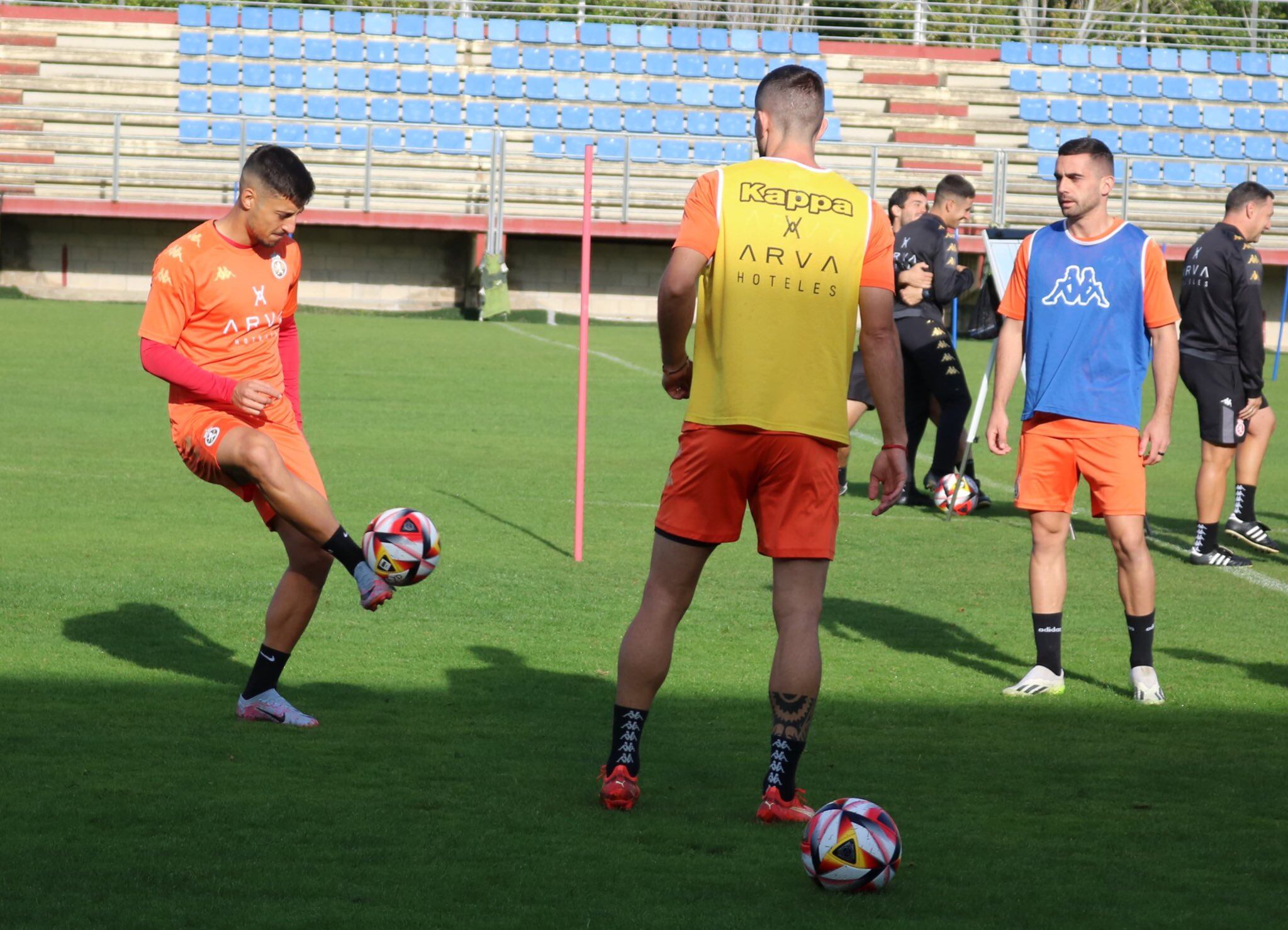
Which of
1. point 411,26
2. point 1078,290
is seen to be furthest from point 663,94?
point 1078,290

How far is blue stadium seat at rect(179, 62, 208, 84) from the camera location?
29.3 metres

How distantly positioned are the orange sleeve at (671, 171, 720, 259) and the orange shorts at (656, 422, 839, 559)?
0.50 m

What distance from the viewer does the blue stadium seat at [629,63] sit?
1209 inches

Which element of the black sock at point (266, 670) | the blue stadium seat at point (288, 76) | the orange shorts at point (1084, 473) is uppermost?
the blue stadium seat at point (288, 76)

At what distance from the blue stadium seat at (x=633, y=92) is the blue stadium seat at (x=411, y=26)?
11.8ft

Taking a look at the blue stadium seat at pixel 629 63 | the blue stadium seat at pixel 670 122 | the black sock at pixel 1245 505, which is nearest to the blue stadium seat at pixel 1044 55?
the blue stadium seat at pixel 670 122

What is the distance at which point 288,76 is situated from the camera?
97.2 feet

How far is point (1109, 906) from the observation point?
373 centimetres

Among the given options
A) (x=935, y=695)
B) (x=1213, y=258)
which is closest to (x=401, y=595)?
(x=935, y=695)

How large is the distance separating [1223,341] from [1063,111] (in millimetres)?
23355

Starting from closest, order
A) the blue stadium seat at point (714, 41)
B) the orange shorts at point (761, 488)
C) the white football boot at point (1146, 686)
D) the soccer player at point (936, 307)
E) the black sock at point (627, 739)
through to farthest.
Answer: the orange shorts at point (761, 488) < the black sock at point (627, 739) < the white football boot at point (1146, 686) < the soccer player at point (936, 307) < the blue stadium seat at point (714, 41)

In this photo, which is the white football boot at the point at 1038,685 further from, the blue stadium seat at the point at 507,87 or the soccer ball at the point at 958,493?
the blue stadium seat at the point at 507,87

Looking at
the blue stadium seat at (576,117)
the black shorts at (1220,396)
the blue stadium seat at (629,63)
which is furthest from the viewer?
the blue stadium seat at (629,63)

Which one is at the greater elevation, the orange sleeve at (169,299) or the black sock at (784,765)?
the orange sleeve at (169,299)
